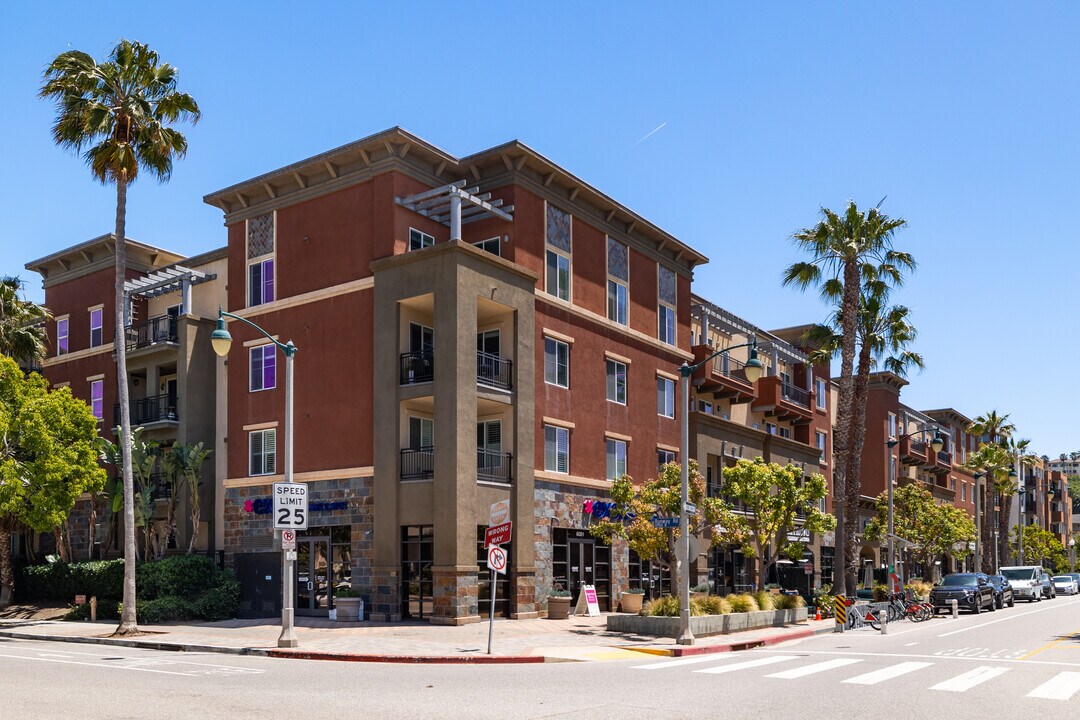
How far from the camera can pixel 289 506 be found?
2334 cm

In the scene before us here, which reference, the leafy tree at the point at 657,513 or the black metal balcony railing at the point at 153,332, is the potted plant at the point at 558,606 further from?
the black metal balcony railing at the point at 153,332

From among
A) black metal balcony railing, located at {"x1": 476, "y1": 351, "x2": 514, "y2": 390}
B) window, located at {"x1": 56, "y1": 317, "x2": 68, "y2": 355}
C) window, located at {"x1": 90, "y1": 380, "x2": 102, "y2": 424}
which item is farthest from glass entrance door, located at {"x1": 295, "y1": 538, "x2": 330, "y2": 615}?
window, located at {"x1": 56, "y1": 317, "x2": 68, "y2": 355}

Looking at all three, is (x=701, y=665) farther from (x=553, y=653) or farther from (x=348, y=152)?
(x=348, y=152)

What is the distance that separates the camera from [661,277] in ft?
138

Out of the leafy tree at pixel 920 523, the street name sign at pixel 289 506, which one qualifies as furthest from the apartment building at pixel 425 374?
the leafy tree at pixel 920 523

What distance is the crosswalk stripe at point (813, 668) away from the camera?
1788cm

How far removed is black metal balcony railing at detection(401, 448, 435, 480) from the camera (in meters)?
30.4

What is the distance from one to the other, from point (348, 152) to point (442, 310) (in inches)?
254

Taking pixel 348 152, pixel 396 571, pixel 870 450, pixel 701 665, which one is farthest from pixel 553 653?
pixel 870 450

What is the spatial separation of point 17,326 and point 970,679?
38071 millimetres

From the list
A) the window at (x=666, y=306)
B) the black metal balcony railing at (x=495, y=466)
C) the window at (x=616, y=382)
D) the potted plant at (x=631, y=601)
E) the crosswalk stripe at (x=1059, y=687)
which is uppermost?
the window at (x=666, y=306)

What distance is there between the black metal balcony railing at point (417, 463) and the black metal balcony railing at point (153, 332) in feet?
40.7

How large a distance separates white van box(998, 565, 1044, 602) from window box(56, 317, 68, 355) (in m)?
51.3

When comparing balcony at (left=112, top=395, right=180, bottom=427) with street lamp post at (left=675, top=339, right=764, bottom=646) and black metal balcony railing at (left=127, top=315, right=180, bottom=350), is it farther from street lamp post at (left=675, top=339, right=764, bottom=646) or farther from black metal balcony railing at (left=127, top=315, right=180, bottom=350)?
street lamp post at (left=675, top=339, right=764, bottom=646)
